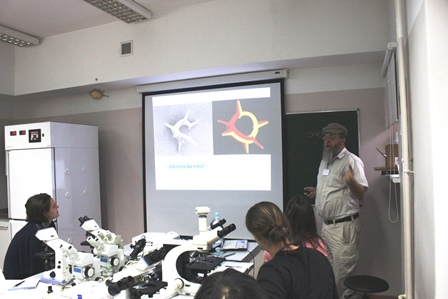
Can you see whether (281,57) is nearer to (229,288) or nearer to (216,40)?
(216,40)

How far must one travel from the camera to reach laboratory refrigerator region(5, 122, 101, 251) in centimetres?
393

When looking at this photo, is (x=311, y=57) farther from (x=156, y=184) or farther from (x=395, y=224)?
(x=156, y=184)

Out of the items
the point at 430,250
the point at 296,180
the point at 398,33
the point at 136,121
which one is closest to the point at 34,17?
the point at 136,121

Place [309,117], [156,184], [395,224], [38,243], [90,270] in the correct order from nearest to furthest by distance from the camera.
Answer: [90,270], [38,243], [395,224], [309,117], [156,184]

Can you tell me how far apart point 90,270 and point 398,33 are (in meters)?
2.53

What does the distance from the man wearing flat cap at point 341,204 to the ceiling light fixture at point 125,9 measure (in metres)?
2.31

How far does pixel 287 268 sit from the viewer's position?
1412 mm

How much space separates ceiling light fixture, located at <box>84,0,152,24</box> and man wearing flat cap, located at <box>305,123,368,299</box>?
7.59 ft

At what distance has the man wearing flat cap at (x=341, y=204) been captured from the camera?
2.99 meters

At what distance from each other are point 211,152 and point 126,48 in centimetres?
154

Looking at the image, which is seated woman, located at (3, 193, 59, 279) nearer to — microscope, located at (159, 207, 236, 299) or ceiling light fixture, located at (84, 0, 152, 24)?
microscope, located at (159, 207, 236, 299)

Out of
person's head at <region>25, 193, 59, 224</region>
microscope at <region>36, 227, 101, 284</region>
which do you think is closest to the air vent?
person's head at <region>25, 193, 59, 224</region>

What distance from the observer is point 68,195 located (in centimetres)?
405

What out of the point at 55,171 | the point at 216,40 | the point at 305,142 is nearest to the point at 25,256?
the point at 55,171
